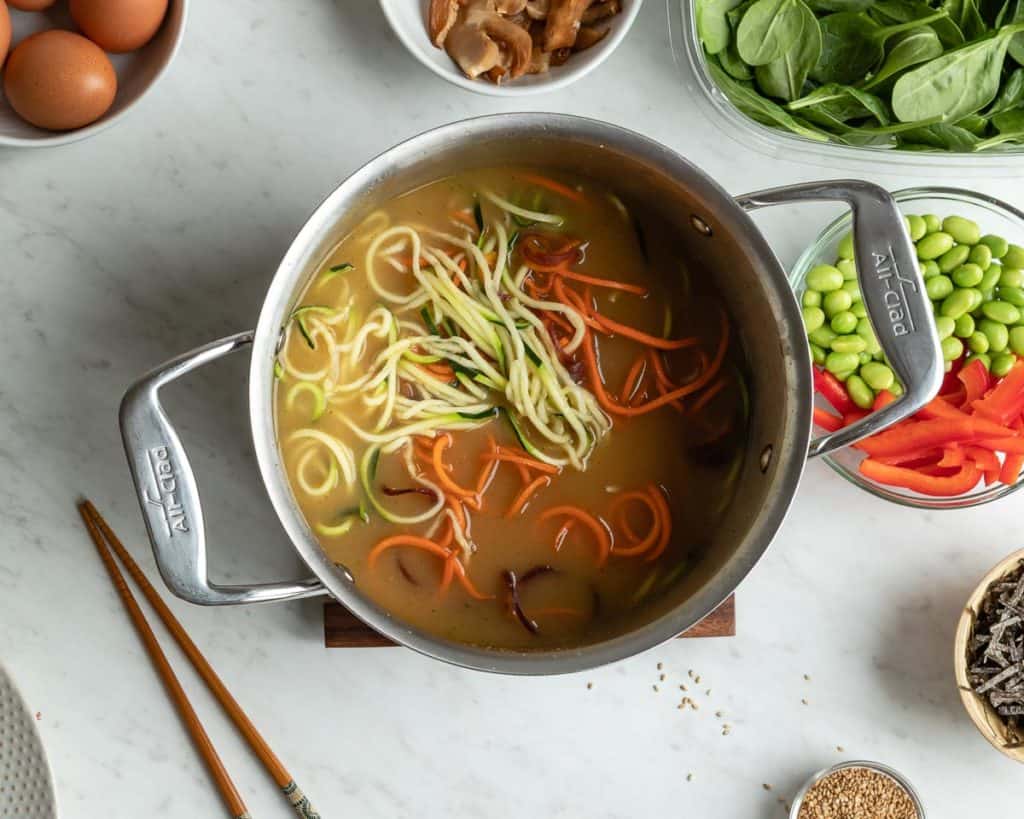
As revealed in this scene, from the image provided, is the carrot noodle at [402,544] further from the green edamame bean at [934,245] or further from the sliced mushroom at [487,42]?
the green edamame bean at [934,245]

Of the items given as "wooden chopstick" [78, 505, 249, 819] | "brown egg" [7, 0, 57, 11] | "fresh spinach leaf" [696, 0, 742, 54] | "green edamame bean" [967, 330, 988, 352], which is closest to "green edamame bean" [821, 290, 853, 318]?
"green edamame bean" [967, 330, 988, 352]

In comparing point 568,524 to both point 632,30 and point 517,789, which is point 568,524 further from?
point 632,30

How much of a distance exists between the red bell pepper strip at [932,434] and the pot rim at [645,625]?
407 mm

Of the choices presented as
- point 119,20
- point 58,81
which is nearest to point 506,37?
point 119,20

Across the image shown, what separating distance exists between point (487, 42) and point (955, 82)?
895mm

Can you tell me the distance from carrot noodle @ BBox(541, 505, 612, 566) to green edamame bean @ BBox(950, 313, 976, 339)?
804 mm

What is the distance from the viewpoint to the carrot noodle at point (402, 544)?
191 centimetres

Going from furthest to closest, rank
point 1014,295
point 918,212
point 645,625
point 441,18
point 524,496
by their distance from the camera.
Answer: point 918,212 < point 1014,295 < point 441,18 < point 524,496 < point 645,625

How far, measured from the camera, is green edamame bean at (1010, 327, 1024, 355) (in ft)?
7.00

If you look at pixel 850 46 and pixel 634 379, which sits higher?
pixel 850 46

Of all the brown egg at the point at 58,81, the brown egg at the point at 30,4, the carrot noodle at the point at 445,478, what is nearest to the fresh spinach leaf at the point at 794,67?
the carrot noodle at the point at 445,478

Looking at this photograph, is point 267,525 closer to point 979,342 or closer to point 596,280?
point 596,280

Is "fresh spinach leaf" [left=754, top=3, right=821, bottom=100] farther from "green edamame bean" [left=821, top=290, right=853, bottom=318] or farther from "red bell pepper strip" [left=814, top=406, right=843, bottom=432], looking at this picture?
"red bell pepper strip" [left=814, top=406, right=843, bottom=432]

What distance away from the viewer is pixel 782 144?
→ 7.27 feet
